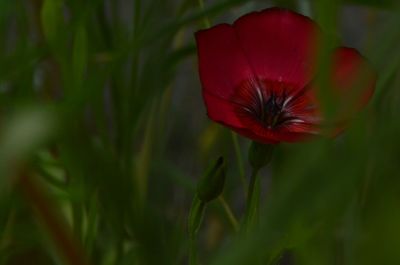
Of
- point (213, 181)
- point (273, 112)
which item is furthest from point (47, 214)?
point (273, 112)

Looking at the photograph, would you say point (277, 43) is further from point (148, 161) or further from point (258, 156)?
point (148, 161)

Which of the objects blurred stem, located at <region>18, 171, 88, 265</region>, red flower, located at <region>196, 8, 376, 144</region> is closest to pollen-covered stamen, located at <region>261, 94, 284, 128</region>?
red flower, located at <region>196, 8, 376, 144</region>

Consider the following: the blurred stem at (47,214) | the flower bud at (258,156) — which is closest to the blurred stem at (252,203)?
the flower bud at (258,156)

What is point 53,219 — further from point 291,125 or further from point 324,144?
point 291,125

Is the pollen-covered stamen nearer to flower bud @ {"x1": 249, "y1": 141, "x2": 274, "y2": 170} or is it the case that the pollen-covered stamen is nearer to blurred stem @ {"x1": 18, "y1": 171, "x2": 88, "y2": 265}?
flower bud @ {"x1": 249, "y1": 141, "x2": 274, "y2": 170}

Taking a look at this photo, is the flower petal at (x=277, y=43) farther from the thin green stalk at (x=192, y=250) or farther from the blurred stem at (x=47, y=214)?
the blurred stem at (x=47, y=214)

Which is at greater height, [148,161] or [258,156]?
[258,156]
